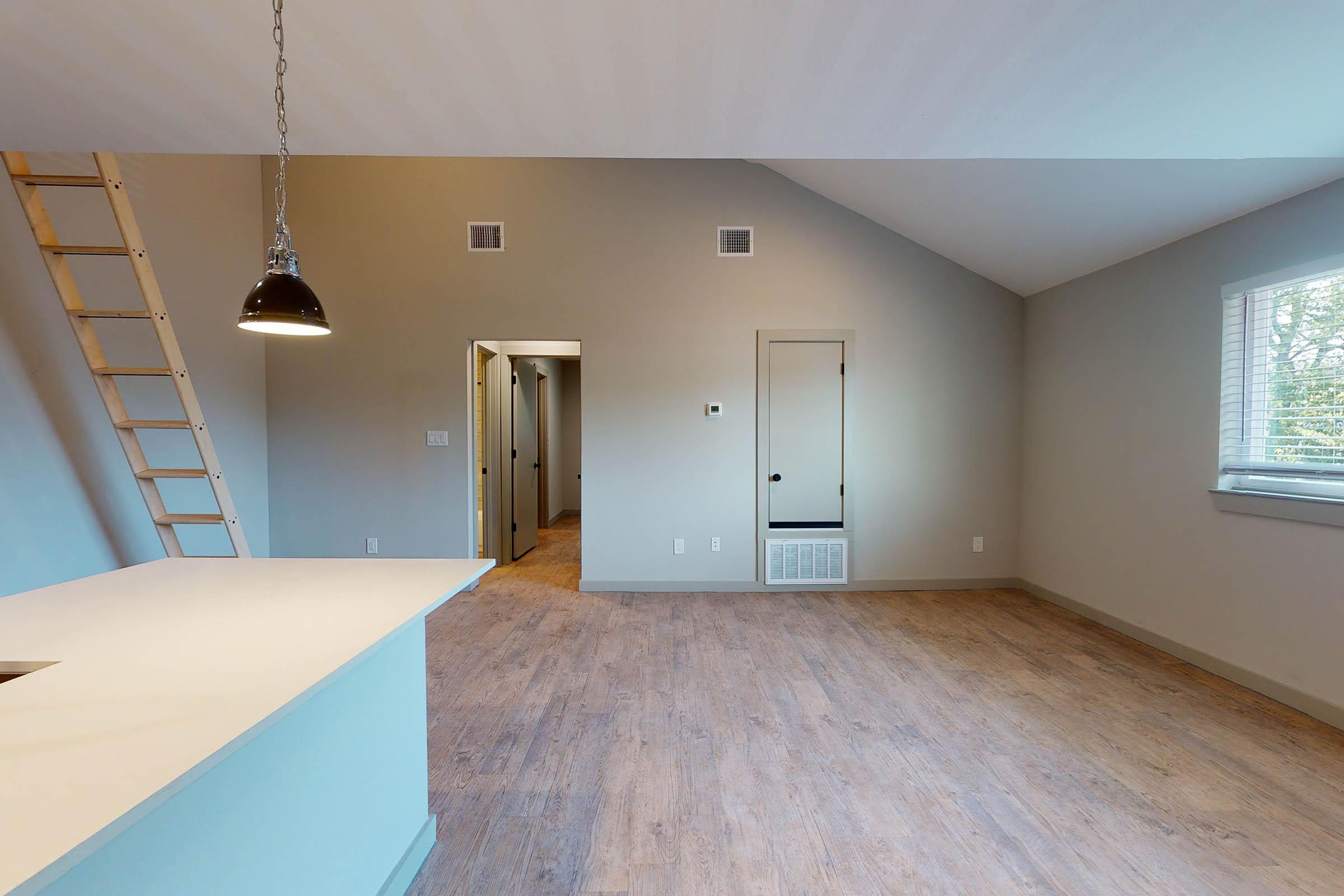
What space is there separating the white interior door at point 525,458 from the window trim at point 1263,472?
5.54 metres

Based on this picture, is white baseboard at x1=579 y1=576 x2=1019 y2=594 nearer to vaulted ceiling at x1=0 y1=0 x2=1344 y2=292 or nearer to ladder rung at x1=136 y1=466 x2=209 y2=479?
ladder rung at x1=136 y1=466 x2=209 y2=479

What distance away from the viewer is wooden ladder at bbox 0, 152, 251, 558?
268cm

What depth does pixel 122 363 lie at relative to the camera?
3.48m

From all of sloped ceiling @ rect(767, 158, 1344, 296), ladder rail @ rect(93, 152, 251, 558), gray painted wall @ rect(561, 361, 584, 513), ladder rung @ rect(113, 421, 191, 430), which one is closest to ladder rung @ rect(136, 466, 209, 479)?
ladder rail @ rect(93, 152, 251, 558)

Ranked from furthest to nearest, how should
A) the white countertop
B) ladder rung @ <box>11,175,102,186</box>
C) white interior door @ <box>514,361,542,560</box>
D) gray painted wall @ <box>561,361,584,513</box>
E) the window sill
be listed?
1. gray painted wall @ <box>561,361,584,513</box>
2. white interior door @ <box>514,361,542,560</box>
3. the window sill
4. ladder rung @ <box>11,175,102,186</box>
5. the white countertop

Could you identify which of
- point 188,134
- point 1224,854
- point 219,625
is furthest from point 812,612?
point 188,134

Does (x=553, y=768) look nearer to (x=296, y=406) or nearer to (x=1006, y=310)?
(x=296, y=406)

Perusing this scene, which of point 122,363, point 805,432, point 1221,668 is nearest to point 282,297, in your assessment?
point 122,363

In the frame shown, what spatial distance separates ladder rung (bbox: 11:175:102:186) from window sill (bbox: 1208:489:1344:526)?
572cm

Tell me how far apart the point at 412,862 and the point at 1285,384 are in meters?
4.32

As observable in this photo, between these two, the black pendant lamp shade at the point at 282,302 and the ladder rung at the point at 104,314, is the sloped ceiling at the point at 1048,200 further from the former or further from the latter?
the ladder rung at the point at 104,314

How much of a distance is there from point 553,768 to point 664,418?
2973 millimetres

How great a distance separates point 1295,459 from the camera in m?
2.96

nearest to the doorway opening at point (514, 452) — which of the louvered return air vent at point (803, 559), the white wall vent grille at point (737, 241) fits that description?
the white wall vent grille at point (737, 241)
